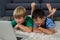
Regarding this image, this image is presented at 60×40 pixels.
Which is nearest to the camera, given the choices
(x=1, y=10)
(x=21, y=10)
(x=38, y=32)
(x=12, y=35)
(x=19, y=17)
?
(x=12, y=35)

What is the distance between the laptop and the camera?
1.06 meters

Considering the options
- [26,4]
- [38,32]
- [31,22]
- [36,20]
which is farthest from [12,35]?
[26,4]

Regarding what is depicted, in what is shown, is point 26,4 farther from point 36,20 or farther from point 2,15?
point 36,20

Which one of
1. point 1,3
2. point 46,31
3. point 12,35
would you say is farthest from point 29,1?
point 12,35

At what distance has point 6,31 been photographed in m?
1.12

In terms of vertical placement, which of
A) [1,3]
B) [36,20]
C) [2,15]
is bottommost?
[2,15]

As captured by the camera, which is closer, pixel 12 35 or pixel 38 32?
pixel 12 35

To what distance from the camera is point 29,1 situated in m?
5.09

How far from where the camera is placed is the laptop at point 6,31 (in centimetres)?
106

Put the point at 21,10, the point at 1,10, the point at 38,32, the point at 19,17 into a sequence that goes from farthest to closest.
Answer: the point at 1,10, the point at 21,10, the point at 19,17, the point at 38,32

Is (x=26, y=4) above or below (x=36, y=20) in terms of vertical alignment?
below

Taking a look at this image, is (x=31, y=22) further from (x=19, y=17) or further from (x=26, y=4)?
(x=26, y=4)

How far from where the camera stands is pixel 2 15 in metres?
4.98

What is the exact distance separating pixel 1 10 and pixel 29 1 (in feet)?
2.67
